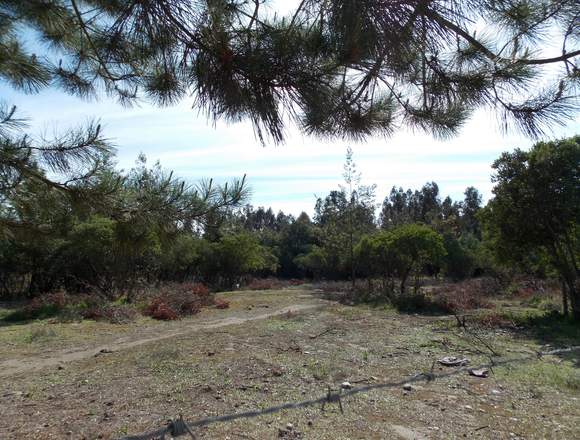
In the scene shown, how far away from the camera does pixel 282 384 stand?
4.52 metres

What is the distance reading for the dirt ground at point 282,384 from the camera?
136 inches

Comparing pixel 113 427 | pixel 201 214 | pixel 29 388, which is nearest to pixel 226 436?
pixel 113 427

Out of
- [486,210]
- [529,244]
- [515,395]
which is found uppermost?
[486,210]

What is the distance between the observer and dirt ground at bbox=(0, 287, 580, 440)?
346cm

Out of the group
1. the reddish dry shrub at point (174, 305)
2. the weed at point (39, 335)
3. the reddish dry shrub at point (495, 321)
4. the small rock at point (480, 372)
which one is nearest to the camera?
the small rock at point (480, 372)

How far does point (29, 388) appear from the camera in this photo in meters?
4.55

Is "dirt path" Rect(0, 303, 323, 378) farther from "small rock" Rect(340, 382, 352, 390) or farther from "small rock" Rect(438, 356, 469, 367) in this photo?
"small rock" Rect(438, 356, 469, 367)

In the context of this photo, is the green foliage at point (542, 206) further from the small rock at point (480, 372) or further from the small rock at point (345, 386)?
the small rock at point (345, 386)

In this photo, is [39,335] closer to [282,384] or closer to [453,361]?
[282,384]

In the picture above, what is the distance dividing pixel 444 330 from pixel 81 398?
19.7ft

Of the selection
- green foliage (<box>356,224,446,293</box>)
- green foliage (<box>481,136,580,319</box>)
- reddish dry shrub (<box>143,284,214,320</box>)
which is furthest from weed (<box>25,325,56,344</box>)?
green foliage (<box>356,224,446,293</box>)

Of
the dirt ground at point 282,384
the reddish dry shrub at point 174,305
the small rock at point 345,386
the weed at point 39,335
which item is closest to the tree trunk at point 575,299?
the dirt ground at point 282,384

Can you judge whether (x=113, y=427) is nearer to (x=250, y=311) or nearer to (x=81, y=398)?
(x=81, y=398)

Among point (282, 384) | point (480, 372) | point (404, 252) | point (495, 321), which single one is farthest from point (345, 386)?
point (404, 252)
